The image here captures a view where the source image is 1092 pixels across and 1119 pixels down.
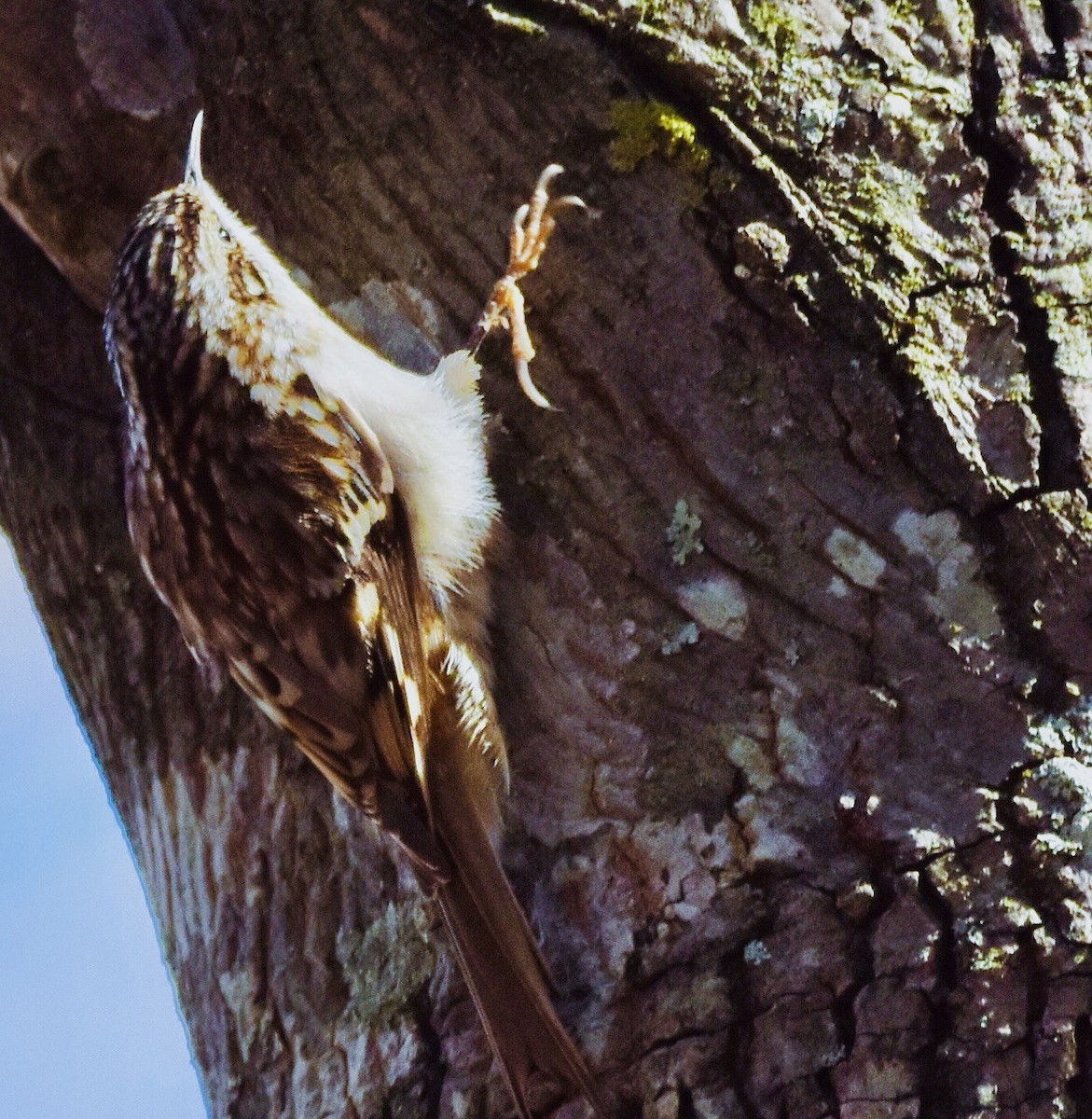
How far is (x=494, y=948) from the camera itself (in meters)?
1.55

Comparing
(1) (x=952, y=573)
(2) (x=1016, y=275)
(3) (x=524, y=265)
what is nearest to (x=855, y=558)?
(1) (x=952, y=573)

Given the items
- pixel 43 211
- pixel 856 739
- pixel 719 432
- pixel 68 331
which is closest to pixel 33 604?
pixel 68 331

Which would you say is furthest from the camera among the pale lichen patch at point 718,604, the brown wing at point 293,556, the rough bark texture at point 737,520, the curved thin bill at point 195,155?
the brown wing at point 293,556

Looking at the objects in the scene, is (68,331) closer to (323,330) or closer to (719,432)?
(323,330)

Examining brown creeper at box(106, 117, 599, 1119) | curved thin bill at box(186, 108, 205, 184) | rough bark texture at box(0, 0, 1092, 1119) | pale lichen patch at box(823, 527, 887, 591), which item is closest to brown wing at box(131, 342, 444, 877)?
brown creeper at box(106, 117, 599, 1119)

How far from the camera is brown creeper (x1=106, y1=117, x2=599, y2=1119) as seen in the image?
5.78 feet

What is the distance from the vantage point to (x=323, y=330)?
1820 mm

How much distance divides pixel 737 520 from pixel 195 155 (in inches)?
33.2

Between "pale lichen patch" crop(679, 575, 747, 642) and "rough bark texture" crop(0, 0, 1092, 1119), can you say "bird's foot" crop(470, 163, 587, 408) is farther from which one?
"pale lichen patch" crop(679, 575, 747, 642)

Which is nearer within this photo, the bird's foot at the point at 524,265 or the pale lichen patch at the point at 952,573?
the pale lichen patch at the point at 952,573

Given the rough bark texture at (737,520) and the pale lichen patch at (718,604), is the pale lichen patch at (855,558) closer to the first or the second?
the rough bark texture at (737,520)

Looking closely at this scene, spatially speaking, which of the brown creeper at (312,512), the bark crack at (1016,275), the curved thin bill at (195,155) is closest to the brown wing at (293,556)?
the brown creeper at (312,512)

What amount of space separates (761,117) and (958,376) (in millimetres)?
351

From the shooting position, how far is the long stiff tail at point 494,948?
4.72 ft
